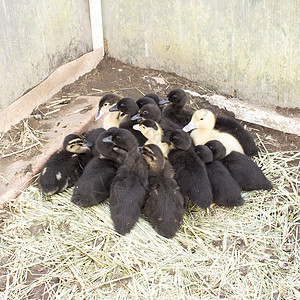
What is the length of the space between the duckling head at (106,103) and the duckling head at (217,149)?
1424mm

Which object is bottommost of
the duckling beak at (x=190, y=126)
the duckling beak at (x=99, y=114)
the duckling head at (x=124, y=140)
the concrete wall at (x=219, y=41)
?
the duckling beak at (x=99, y=114)

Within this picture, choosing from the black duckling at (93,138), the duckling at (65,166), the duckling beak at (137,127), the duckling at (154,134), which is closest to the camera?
the duckling at (65,166)

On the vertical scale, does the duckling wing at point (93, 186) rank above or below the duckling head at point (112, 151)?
below

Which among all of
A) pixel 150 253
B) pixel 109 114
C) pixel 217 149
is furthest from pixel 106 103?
pixel 150 253

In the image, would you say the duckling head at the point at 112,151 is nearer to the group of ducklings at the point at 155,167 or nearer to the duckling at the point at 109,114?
the group of ducklings at the point at 155,167

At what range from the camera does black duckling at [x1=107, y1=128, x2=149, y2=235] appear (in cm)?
427

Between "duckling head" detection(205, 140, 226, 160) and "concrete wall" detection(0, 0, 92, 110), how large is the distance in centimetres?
253

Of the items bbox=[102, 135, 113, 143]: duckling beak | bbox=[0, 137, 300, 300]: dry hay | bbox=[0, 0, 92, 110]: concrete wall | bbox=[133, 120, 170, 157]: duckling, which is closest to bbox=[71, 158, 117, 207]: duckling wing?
bbox=[0, 137, 300, 300]: dry hay

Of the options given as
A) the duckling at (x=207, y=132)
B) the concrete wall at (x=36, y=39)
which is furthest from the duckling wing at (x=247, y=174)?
the concrete wall at (x=36, y=39)

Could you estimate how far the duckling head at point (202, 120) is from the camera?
513 centimetres

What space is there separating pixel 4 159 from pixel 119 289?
224 centimetres

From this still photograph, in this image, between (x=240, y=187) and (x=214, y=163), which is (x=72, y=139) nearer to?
(x=214, y=163)

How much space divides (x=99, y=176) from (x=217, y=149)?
1.26 m

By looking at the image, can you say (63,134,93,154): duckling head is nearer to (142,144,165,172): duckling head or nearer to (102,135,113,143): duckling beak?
(102,135,113,143): duckling beak
